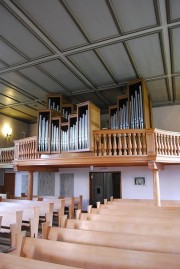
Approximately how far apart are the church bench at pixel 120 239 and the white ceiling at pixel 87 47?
3.79m

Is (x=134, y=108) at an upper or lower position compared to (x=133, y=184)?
upper

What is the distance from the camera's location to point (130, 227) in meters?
3.17

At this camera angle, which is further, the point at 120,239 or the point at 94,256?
the point at 120,239

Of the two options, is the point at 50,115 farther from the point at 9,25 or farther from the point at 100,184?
the point at 100,184

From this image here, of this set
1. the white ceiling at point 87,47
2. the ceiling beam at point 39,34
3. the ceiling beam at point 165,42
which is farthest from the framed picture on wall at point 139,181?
the ceiling beam at point 39,34

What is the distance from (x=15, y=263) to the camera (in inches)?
72.9

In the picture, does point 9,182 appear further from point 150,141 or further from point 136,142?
point 150,141

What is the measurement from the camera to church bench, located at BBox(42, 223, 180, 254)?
2.44 m

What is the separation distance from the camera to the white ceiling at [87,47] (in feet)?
13.3

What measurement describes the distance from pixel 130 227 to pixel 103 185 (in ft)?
22.4

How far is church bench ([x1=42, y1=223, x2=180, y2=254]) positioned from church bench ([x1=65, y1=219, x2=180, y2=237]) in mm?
426

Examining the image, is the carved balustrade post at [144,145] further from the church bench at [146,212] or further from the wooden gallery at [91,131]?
the church bench at [146,212]

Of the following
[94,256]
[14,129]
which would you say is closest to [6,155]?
[14,129]

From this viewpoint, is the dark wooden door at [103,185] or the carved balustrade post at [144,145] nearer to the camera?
the carved balustrade post at [144,145]
